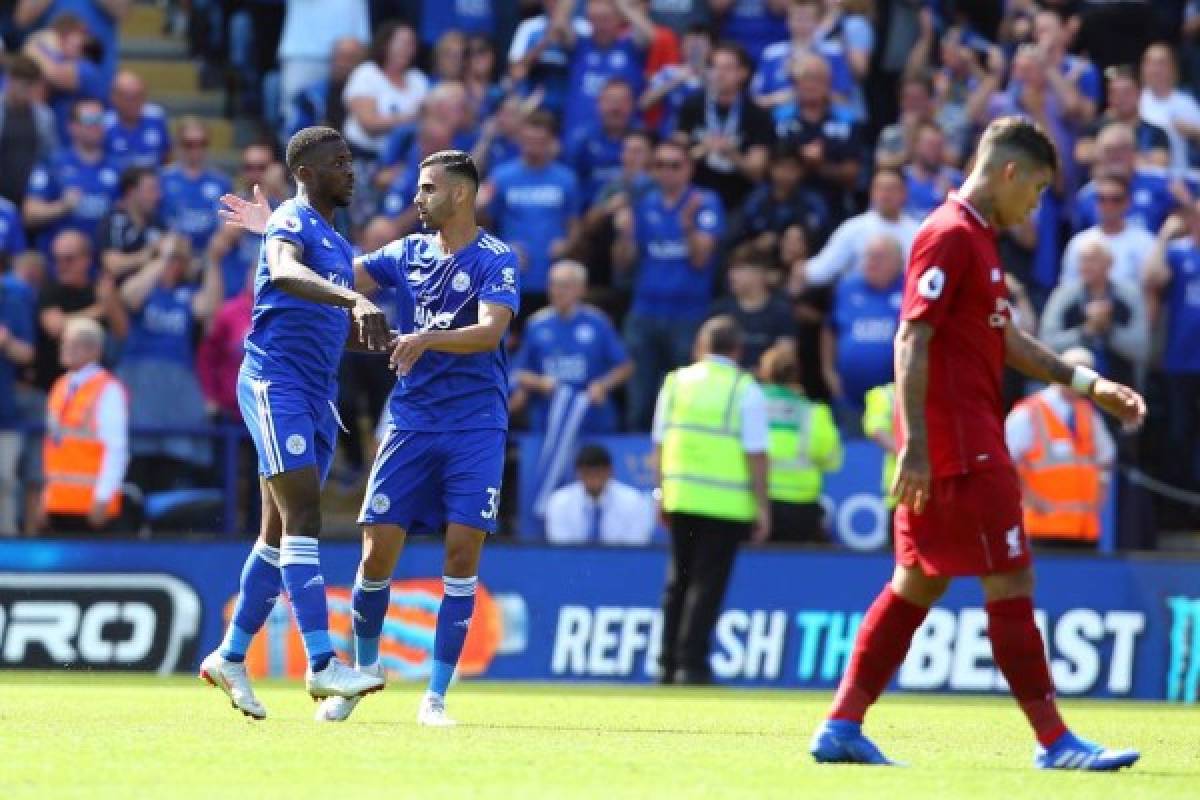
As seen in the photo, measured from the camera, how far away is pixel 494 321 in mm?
11320

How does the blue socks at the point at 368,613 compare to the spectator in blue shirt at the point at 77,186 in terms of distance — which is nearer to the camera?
the blue socks at the point at 368,613

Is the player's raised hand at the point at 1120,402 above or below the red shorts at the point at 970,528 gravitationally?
above

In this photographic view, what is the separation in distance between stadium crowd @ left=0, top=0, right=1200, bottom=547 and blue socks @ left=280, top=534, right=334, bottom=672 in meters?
7.63

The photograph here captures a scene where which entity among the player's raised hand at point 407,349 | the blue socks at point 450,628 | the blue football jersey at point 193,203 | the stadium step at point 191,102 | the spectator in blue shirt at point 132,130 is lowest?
the blue socks at point 450,628

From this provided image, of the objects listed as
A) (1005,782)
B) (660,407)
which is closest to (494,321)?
(1005,782)

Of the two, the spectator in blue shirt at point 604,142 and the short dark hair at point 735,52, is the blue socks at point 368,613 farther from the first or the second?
the short dark hair at point 735,52

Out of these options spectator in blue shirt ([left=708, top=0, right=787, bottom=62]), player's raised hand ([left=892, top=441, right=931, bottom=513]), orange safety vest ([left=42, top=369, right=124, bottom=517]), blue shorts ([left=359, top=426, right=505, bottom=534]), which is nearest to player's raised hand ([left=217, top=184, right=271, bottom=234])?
blue shorts ([left=359, top=426, right=505, bottom=534])

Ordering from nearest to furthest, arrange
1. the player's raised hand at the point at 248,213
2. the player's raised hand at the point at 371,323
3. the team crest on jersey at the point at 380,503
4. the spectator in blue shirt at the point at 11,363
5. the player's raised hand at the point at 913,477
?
the player's raised hand at the point at 913,477 < the player's raised hand at the point at 371,323 < the team crest on jersey at the point at 380,503 < the player's raised hand at the point at 248,213 < the spectator in blue shirt at the point at 11,363

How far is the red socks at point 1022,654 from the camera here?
30.0ft

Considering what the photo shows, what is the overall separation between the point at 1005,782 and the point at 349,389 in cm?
1175

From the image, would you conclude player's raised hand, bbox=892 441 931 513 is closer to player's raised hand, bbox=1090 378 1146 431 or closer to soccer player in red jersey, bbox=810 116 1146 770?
soccer player in red jersey, bbox=810 116 1146 770

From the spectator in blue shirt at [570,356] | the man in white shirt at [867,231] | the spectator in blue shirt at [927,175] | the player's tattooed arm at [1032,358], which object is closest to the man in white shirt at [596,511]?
the spectator in blue shirt at [570,356]

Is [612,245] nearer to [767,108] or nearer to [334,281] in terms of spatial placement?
[767,108]

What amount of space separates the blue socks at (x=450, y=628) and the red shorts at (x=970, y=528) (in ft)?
10.0
